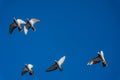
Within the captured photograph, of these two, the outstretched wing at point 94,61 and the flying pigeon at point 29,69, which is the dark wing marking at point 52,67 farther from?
the outstretched wing at point 94,61

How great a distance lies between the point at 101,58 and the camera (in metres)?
12.2

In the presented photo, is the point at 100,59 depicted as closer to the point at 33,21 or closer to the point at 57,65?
the point at 57,65

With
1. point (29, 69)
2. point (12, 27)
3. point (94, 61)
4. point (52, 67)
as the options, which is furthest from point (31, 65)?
point (94, 61)

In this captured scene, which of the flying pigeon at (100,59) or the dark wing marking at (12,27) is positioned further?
the dark wing marking at (12,27)

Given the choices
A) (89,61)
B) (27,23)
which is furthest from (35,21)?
(89,61)

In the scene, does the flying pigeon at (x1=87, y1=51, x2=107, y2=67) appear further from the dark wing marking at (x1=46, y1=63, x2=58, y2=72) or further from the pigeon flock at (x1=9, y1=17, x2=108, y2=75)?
the dark wing marking at (x1=46, y1=63, x2=58, y2=72)

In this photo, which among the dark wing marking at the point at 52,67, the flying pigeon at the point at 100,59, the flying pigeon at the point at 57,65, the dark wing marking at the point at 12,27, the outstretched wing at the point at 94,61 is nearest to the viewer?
the flying pigeon at the point at 100,59

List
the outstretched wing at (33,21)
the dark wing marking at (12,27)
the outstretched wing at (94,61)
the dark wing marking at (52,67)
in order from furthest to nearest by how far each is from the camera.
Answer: the dark wing marking at (12,27)
the dark wing marking at (52,67)
the outstretched wing at (33,21)
the outstretched wing at (94,61)

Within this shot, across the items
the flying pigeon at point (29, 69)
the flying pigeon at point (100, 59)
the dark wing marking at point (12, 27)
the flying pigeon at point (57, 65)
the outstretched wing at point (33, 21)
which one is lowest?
the flying pigeon at point (100, 59)

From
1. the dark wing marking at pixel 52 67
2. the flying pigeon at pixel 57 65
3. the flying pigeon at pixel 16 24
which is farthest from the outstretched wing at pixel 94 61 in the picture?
the flying pigeon at pixel 16 24

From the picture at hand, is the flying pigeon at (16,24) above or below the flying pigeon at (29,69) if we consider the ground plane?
above

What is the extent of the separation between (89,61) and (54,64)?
1279mm

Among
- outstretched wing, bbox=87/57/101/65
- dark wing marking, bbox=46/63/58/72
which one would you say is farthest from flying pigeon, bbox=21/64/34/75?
outstretched wing, bbox=87/57/101/65

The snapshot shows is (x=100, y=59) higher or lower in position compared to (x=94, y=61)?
lower
